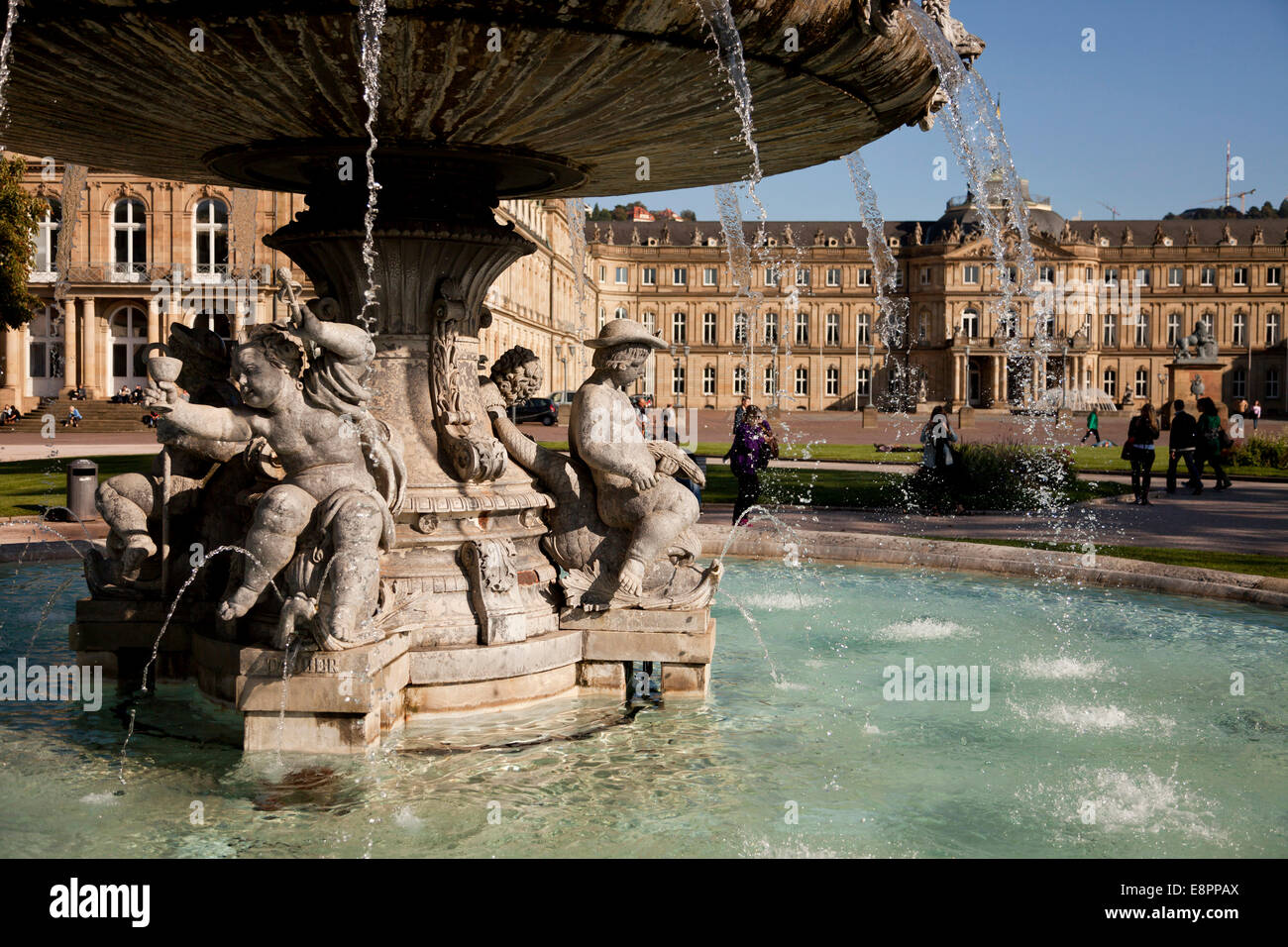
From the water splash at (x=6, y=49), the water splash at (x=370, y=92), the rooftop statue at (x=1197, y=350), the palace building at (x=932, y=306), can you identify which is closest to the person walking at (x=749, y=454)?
the water splash at (x=370, y=92)

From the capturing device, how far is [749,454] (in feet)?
A: 40.7

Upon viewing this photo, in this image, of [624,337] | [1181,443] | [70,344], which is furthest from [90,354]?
[624,337]

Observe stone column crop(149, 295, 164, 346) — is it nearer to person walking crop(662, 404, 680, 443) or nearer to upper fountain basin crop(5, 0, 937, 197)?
person walking crop(662, 404, 680, 443)

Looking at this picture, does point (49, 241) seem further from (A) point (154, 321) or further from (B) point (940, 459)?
(B) point (940, 459)

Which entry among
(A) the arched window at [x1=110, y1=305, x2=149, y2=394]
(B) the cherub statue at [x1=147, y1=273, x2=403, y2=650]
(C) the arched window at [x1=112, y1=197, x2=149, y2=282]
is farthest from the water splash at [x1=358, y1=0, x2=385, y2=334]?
(A) the arched window at [x1=110, y1=305, x2=149, y2=394]

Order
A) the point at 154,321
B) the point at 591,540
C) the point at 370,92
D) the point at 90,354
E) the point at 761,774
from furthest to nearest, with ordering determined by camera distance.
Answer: the point at 154,321, the point at 90,354, the point at 591,540, the point at 761,774, the point at 370,92

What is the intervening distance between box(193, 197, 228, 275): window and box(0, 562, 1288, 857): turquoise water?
4390 cm

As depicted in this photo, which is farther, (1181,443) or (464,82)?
(1181,443)

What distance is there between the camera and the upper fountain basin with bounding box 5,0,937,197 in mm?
4270

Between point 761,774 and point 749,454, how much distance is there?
25.2 feet

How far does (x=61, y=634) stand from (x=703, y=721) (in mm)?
3997

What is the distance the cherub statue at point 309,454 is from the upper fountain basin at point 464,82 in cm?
95

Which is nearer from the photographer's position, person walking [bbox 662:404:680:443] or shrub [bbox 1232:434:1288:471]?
person walking [bbox 662:404:680:443]
